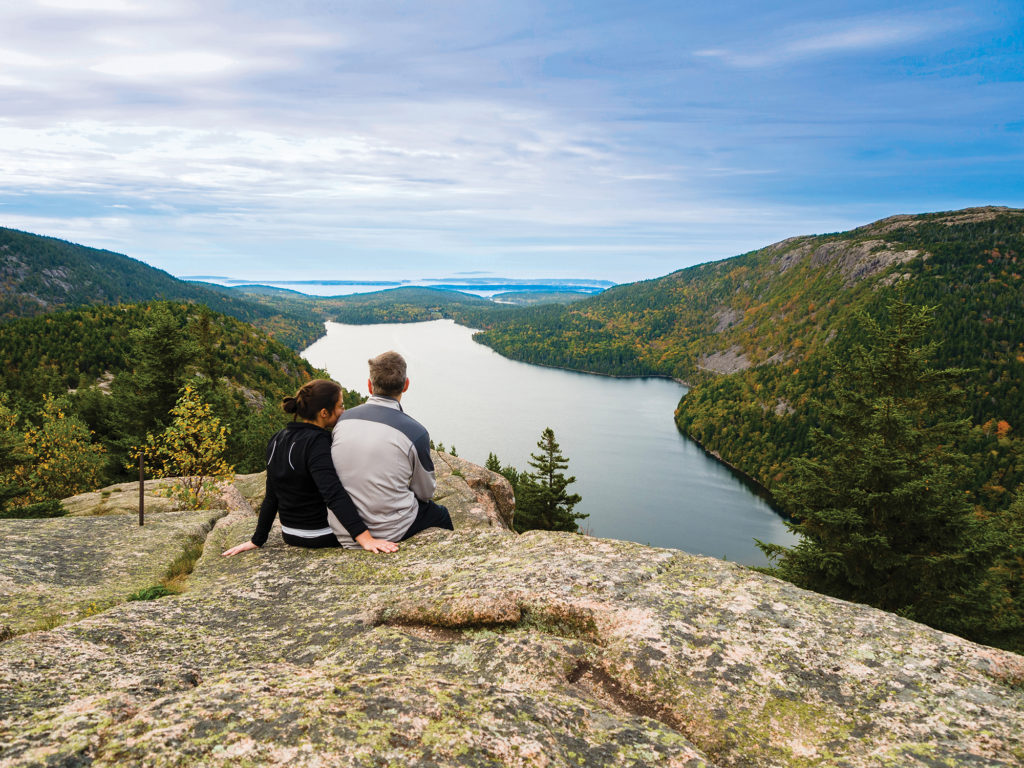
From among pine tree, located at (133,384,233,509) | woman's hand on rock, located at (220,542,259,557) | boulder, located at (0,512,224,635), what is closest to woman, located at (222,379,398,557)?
woman's hand on rock, located at (220,542,259,557)

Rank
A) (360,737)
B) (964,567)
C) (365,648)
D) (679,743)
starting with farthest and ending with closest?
(964,567)
(365,648)
(679,743)
(360,737)

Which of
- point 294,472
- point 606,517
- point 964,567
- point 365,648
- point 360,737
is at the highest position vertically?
point 294,472

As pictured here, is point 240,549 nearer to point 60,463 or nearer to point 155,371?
point 155,371

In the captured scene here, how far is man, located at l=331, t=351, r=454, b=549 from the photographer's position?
20.4 feet

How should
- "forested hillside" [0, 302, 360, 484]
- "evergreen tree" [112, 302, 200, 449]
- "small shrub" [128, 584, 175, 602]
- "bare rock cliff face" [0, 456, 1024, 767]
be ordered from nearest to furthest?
"bare rock cliff face" [0, 456, 1024, 767] → "small shrub" [128, 584, 175, 602] → "evergreen tree" [112, 302, 200, 449] → "forested hillside" [0, 302, 360, 484]

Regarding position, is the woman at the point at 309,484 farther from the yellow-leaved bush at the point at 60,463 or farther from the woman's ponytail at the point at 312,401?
the yellow-leaved bush at the point at 60,463

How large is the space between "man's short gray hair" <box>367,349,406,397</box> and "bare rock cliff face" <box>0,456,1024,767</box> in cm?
210

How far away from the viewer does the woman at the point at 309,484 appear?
20.3 ft

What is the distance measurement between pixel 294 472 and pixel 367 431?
1.05 metres

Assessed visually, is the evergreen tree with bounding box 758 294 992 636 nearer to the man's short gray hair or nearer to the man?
the man

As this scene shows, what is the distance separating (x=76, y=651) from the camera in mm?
3949

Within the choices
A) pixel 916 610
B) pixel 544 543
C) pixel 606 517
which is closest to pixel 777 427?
pixel 606 517

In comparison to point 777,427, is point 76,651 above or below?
above

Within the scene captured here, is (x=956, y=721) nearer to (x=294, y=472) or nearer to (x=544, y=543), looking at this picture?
(x=544, y=543)
